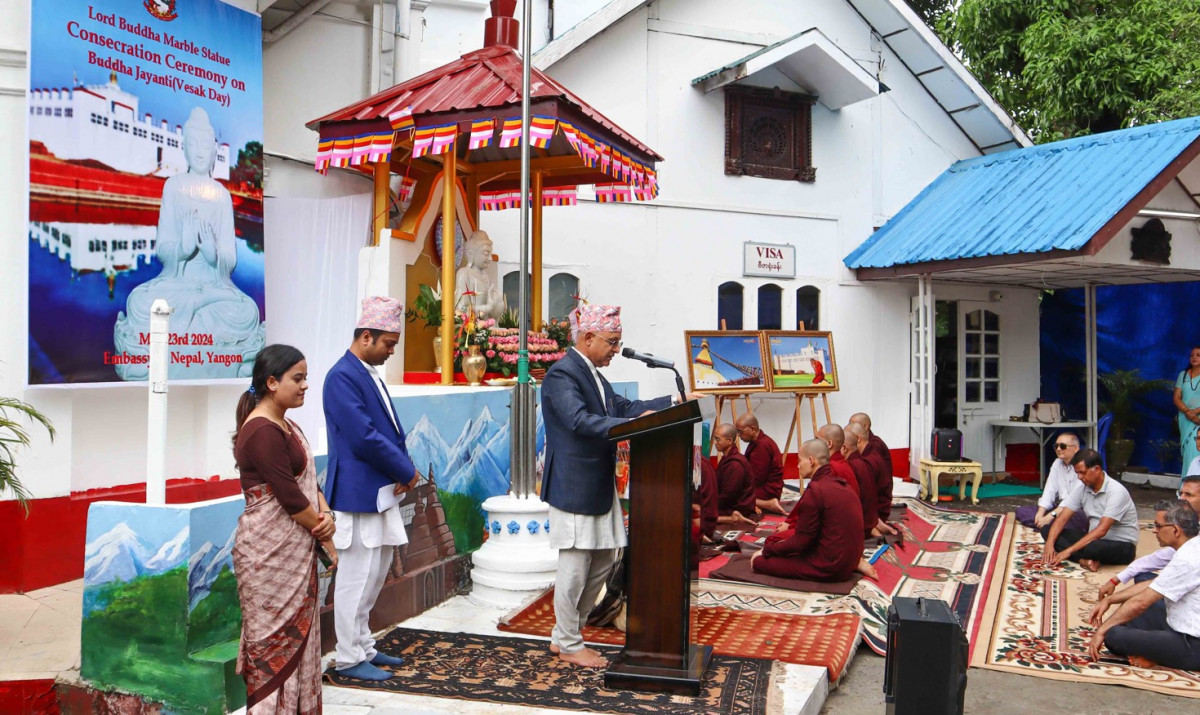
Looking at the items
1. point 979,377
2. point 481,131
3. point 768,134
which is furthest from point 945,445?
point 481,131

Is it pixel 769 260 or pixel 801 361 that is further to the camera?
pixel 769 260

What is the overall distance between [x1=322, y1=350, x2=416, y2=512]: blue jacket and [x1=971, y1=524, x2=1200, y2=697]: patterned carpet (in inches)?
149

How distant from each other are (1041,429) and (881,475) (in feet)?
16.9

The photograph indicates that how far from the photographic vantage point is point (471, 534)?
713 centimetres

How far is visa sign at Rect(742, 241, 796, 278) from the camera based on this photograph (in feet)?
39.9

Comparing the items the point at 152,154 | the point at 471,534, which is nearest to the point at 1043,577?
the point at 471,534

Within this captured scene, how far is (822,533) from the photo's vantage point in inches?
287

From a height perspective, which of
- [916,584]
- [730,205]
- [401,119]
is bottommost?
[916,584]

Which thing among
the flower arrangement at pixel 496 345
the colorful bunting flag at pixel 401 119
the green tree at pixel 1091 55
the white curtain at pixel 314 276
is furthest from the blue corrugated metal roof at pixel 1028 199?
the white curtain at pixel 314 276

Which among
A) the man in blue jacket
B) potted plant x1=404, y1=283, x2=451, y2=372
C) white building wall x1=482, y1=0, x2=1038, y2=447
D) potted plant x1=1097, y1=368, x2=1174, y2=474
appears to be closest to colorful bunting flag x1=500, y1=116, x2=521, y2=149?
potted plant x1=404, y1=283, x2=451, y2=372

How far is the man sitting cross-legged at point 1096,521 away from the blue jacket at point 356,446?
5.85 metres

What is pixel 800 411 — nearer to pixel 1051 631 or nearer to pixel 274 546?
pixel 1051 631

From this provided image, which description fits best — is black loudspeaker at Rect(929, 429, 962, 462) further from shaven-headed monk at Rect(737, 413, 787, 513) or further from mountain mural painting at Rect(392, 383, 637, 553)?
mountain mural painting at Rect(392, 383, 637, 553)

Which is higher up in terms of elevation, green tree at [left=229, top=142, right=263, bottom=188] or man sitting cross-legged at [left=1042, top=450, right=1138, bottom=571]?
green tree at [left=229, top=142, right=263, bottom=188]
